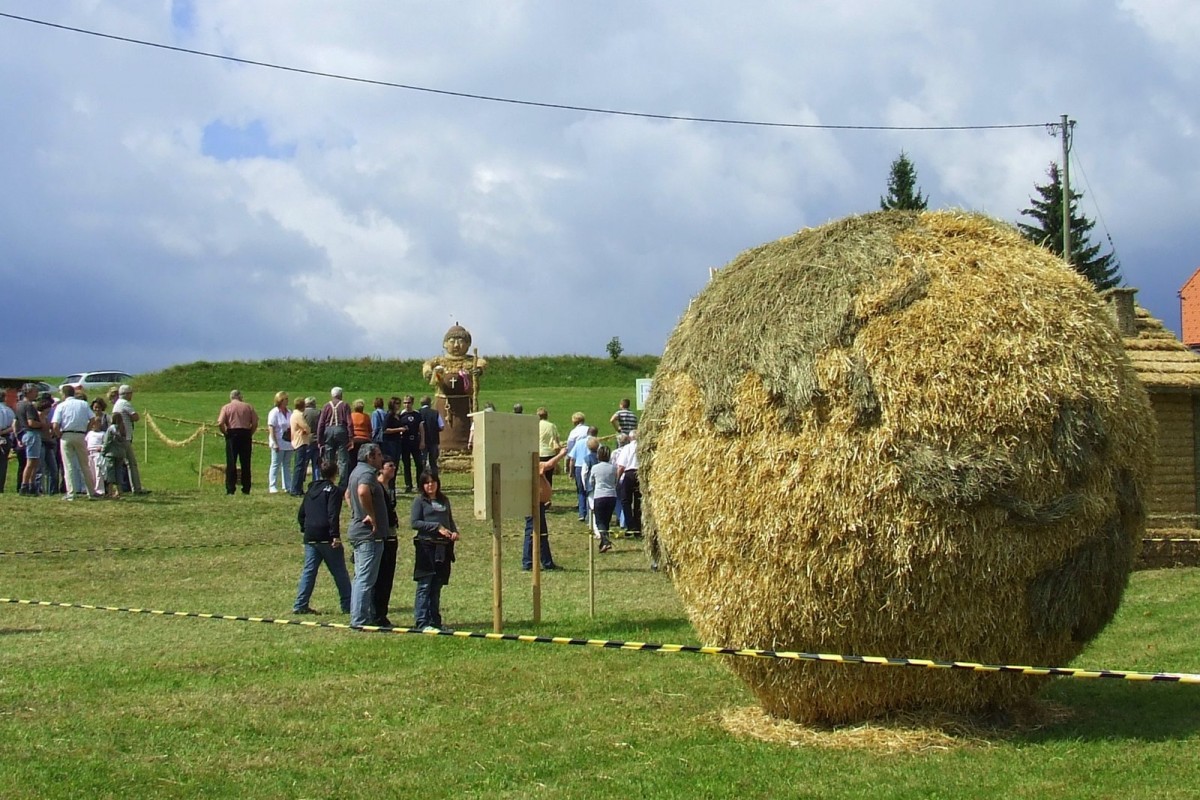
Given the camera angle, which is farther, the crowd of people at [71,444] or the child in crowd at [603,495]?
the crowd of people at [71,444]

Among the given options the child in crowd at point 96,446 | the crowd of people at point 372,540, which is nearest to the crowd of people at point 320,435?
the child in crowd at point 96,446

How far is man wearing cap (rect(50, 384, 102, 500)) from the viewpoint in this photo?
893 inches

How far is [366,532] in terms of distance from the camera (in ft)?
44.4

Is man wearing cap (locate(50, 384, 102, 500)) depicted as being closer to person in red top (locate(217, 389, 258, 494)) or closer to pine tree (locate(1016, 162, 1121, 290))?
person in red top (locate(217, 389, 258, 494))

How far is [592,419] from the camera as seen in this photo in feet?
154

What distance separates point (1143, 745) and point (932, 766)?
5.25 feet

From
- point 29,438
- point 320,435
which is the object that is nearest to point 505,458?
point 320,435

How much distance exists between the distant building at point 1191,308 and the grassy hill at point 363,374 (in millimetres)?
24745

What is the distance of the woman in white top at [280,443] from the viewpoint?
25047 millimetres

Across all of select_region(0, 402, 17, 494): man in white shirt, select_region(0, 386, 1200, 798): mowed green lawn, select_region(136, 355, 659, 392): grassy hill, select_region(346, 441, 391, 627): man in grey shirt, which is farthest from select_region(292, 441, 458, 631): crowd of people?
select_region(136, 355, 659, 392): grassy hill

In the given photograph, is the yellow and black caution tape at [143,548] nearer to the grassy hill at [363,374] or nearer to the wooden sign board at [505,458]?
the wooden sign board at [505,458]

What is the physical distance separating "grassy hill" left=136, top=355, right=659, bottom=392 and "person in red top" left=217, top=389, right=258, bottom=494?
109ft

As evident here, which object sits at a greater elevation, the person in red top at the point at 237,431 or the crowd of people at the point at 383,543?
the person in red top at the point at 237,431

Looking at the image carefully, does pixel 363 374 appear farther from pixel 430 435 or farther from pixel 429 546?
pixel 429 546
